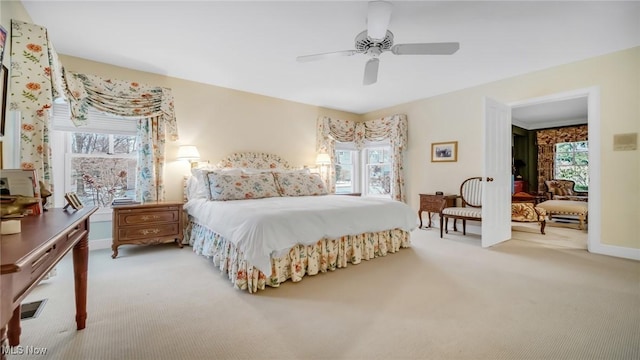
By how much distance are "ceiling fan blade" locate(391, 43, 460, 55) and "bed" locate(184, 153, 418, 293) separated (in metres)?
1.63

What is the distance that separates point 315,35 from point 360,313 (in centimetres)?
258

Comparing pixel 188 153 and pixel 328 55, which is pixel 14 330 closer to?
pixel 188 153

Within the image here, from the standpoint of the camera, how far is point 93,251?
341cm

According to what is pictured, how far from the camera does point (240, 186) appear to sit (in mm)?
3611

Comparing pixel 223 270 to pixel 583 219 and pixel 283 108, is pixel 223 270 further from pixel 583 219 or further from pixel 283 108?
pixel 583 219

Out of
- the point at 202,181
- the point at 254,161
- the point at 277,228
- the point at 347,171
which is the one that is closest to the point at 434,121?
the point at 347,171

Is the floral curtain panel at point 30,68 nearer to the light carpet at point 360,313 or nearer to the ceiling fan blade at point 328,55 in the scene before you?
the light carpet at point 360,313

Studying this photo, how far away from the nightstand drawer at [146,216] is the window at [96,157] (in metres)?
0.64

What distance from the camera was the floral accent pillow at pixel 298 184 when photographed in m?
4.06

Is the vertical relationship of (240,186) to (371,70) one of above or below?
below

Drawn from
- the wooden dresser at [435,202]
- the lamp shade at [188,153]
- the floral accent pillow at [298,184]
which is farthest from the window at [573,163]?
the lamp shade at [188,153]

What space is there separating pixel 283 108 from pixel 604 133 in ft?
14.9

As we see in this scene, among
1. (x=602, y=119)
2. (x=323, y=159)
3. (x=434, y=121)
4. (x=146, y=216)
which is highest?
(x=434, y=121)

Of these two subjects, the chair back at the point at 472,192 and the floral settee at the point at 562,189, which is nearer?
the chair back at the point at 472,192
